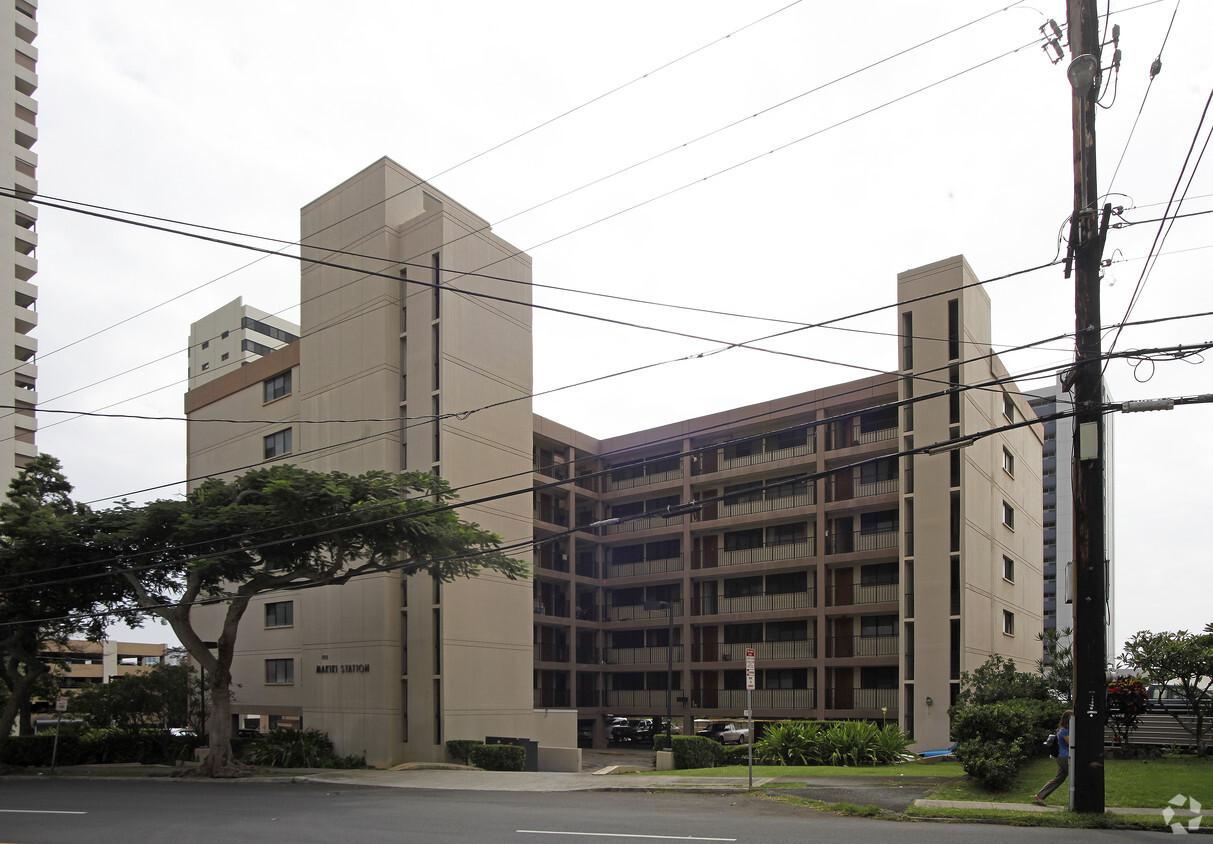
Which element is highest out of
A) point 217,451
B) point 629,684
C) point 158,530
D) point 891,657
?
point 217,451

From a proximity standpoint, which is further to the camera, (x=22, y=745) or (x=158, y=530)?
(x=22, y=745)

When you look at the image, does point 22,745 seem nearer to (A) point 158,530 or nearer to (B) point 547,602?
(A) point 158,530

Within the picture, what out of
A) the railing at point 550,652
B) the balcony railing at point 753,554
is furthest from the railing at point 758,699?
the railing at point 550,652

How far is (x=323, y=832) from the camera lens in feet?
47.8

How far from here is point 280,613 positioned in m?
38.7

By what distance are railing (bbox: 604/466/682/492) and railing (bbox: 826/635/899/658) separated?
11.8 meters

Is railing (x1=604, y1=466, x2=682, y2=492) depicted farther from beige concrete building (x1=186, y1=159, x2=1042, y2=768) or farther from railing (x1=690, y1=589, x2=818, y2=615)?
railing (x1=690, y1=589, x2=818, y2=615)

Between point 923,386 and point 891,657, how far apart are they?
1270cm

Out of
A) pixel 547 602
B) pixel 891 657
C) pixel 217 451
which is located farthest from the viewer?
pixel 547 602

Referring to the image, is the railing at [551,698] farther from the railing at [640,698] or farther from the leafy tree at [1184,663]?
the leafy tree at [1184,663]

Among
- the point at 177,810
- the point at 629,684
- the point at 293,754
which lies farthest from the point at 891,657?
the point at 177,810

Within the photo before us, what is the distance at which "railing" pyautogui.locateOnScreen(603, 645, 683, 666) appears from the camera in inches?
1934

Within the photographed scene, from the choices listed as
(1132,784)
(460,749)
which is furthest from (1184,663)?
(460,749)

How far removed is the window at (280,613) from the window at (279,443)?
234 inches
